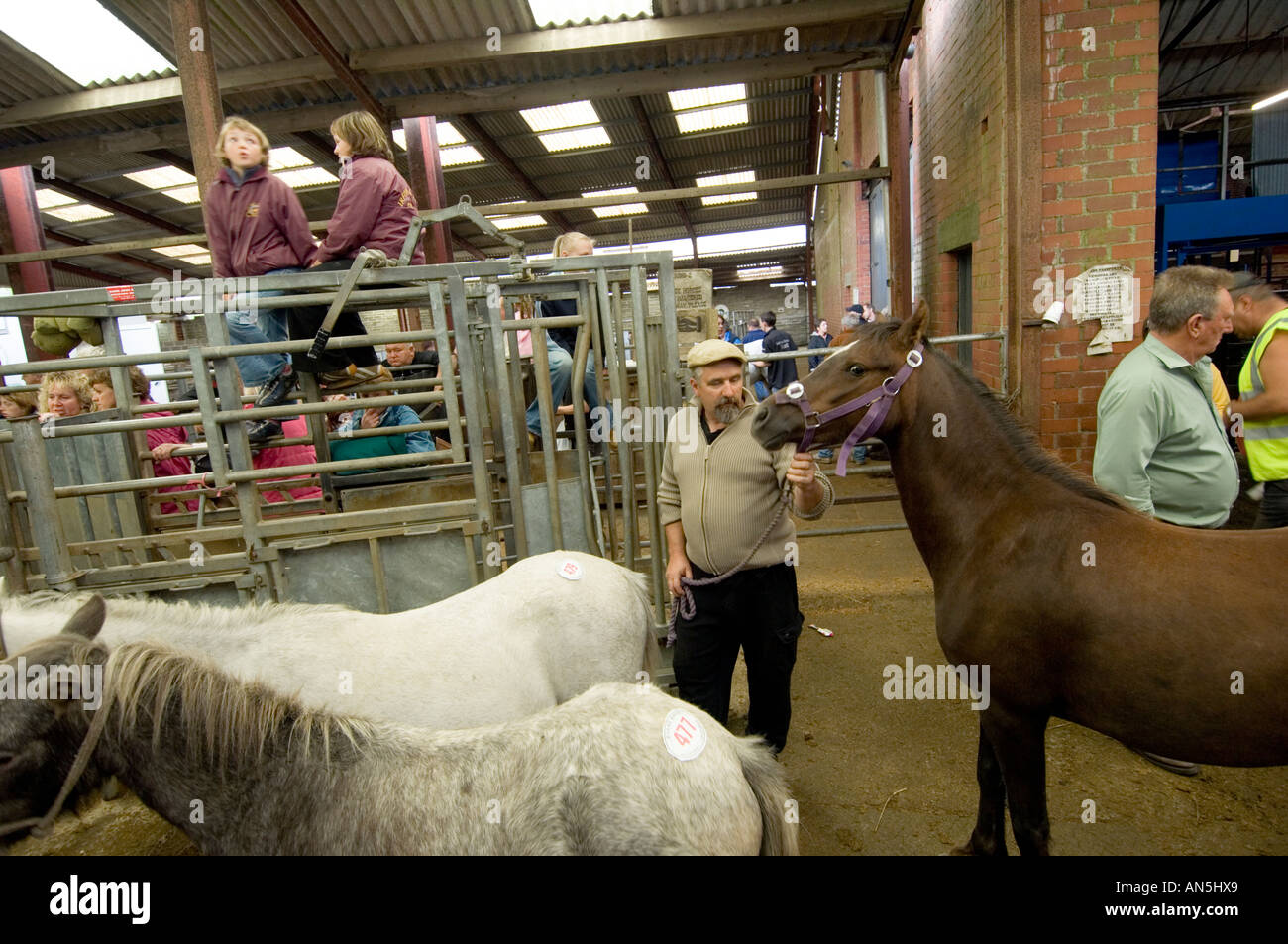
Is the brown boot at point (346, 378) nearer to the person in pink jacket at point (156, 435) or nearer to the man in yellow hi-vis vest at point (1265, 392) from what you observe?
the person in pink jacket at point (156, 435)

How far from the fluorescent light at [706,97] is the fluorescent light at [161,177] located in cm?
840

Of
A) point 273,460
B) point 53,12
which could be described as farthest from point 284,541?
point 53,12

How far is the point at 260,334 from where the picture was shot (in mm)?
4152

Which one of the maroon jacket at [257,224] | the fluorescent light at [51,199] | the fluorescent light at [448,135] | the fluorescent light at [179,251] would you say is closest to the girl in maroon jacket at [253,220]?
the maroon jacket at [257,224]

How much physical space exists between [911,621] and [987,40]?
486 cm

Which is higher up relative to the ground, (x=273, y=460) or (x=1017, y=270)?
(x=1017, y=270)

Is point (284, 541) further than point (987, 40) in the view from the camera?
No

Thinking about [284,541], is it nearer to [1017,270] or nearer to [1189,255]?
[1017,270]

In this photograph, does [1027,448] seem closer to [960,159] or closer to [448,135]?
[960,159]

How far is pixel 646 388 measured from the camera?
3686 millimetres

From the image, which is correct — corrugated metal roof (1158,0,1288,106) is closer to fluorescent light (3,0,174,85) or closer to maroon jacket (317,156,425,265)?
maroon jacket (317,156,425,265)

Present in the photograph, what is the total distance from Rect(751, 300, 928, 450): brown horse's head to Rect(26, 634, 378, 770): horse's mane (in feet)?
5.87

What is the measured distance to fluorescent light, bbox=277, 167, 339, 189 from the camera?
12250 mm

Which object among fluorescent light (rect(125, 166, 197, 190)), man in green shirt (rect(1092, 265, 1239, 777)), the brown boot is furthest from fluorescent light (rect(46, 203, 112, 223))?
man in green shirt (rect(1092, 265, 1239, 777))
